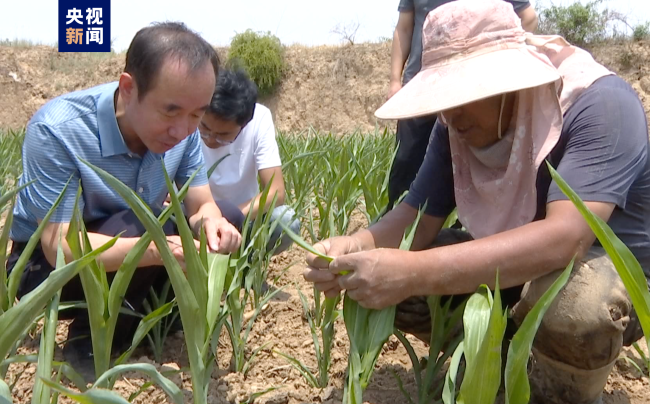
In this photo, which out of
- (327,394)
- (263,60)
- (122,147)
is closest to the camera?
(327,394)

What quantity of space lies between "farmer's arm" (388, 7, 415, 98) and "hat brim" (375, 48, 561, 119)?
51.8 inches

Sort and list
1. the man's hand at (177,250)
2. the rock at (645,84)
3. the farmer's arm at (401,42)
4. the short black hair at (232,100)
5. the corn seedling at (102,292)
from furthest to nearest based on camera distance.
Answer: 1. the rock at (645,84)
2. the farmer's arm at (401,42)
3. the short black hair at (232,100)
4. the man's hand at (177,250)
5. the corn seedling at (102,292)

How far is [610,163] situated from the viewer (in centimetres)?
114

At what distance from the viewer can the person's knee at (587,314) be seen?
118cm

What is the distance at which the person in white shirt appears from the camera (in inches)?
80.4

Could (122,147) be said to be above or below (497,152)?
below

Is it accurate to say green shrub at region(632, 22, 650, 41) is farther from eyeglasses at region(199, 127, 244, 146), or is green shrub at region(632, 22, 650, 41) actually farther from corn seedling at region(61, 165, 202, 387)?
corn seedling at region(61, 165, 202, 387)

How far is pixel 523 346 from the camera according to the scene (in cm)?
86

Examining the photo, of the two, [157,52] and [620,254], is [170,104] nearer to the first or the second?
[157,52]

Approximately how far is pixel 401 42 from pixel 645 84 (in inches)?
400

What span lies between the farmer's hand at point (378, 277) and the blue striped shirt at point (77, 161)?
591 millimetres

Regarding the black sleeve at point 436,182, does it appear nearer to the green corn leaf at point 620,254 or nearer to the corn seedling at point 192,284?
the corn seedling at point 192,284

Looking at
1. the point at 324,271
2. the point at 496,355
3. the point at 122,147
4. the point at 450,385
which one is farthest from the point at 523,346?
the point at 122,147

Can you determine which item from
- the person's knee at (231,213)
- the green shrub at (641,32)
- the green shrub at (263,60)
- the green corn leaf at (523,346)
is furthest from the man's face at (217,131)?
the green shrub at (263,60)
